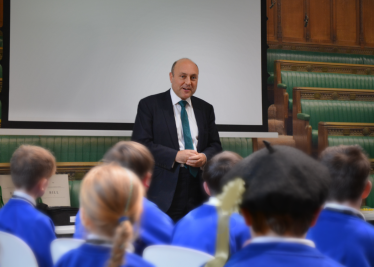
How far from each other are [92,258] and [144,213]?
0.61 m

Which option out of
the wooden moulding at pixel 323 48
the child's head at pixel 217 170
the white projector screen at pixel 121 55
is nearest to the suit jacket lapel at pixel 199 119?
the white projector screen at pixel 121 55

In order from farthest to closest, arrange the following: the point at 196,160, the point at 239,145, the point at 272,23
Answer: the point at 272,23, the point at 239,145, the point at 196,160

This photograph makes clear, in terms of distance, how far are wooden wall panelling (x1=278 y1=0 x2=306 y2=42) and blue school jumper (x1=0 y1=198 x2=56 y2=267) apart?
5.96 meters

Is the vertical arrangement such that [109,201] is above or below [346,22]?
below

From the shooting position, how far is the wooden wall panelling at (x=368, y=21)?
23.5 feet

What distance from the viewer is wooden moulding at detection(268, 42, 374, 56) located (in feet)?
22.8

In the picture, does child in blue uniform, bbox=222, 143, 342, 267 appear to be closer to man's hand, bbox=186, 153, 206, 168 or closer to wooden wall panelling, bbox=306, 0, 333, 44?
man's hand, bbox=186, 153, 206, 168

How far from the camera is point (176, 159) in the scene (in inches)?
112

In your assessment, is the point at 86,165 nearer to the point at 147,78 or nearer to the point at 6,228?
the point at 147,78

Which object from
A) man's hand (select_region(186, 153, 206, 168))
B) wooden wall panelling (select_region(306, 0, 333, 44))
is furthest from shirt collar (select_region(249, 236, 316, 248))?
wooden wall panelling (select_region(306, 0, 333, 44))

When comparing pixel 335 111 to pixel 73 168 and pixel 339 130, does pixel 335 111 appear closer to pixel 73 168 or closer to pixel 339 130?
pixel 339 130

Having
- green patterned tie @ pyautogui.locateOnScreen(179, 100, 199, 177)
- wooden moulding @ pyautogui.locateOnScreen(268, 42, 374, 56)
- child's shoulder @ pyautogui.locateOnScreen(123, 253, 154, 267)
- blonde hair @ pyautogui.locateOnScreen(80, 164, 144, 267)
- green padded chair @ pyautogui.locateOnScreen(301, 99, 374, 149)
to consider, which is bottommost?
child's shoulder @ pyautogui.locateOnScreen(123, 253, 154, 267)

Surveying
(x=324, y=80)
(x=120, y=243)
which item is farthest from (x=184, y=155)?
(x=324, y=80)

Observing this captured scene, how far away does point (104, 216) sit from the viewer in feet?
3.41
